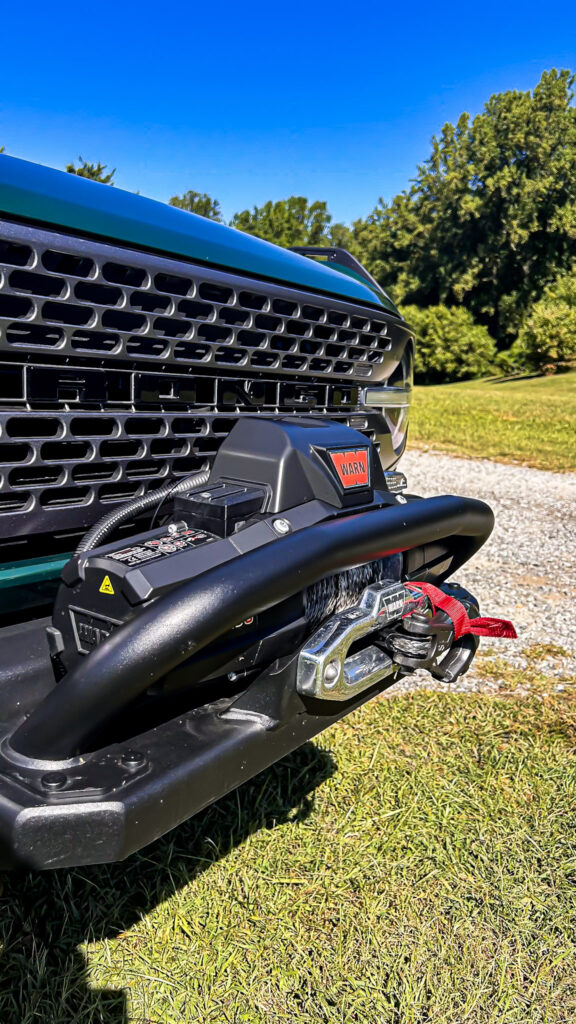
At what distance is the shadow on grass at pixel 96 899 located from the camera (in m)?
1.74

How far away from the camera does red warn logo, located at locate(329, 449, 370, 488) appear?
69.4 inches

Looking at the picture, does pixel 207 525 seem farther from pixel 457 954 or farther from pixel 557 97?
pixel 557 97

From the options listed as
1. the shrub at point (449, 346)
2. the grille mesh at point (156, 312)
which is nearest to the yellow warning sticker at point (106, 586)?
the grille mesh at point (156, 312)

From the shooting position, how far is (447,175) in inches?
1615

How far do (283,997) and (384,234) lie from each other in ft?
151

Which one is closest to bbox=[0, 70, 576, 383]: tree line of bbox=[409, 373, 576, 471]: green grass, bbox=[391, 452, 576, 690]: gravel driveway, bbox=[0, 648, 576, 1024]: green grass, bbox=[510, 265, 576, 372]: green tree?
bbox=[510, 265, 576, 372]: green tree

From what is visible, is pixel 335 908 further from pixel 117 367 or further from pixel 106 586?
pixel 117 367

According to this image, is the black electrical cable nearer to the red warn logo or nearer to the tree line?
the red warn logo

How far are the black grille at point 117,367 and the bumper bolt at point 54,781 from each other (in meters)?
0.48

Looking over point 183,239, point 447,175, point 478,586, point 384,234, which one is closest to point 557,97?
point 447,175

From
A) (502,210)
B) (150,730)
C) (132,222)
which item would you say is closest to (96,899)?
(150,730)

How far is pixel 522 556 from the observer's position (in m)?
5.46

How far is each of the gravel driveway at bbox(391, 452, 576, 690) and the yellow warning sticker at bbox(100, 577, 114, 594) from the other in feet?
7.12

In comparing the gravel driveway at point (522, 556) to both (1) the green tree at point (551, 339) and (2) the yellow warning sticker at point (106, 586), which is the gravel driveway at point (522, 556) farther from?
(1) the green tree at point (551, 339)
